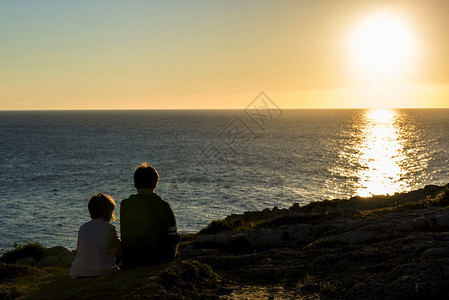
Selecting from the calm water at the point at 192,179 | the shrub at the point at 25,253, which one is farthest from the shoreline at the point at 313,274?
the calm water at the point at 192,179

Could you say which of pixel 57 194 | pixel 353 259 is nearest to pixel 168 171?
pixel 57 194

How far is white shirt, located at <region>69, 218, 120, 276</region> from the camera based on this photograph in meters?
6.97

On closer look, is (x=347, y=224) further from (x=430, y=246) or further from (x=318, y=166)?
(x=318, y=166)

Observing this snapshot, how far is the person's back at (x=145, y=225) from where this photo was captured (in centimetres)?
690

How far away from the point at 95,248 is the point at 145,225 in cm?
104

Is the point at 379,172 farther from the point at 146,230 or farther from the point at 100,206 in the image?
the point at 100,206

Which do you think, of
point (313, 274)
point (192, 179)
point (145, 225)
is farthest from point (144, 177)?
point (192, 179)

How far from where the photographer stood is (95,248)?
→ 700 cm

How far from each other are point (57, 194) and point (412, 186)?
5076 cm

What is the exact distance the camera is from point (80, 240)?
23.0 feet

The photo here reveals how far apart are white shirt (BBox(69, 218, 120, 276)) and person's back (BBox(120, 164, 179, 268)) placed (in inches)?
10.1

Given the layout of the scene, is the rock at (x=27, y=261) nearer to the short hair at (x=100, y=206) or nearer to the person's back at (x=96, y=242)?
the person's back at (x=96, y=242)

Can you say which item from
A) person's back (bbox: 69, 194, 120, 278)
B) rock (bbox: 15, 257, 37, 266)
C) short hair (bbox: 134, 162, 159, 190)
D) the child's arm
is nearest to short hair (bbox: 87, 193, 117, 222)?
person's back (bbox: 69, 194, 120, 278)

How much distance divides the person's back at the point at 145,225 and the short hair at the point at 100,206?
0.89 ft
